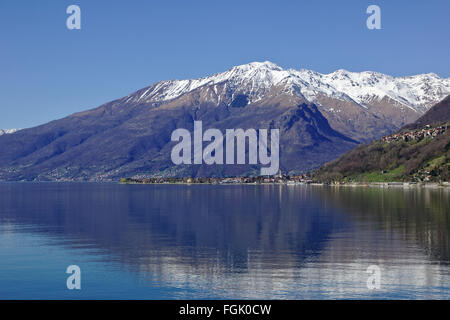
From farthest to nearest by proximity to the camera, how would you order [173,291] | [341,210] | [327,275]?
1. [341,210]
2. [327,275]
3. [173,291]

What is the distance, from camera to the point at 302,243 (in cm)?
8094

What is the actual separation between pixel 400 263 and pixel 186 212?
84.0 metres

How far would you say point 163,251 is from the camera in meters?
74.8

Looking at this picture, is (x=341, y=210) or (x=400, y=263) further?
(x=341, y=210)

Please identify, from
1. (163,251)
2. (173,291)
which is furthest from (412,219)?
(173,291)

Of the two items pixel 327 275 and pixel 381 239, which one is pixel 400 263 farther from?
pixel 381 239

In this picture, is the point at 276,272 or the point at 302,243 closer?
the point at 276,272

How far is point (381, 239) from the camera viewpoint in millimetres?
82750

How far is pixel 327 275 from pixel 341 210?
83.0 metres

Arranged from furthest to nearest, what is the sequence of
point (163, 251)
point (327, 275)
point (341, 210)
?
point (341, 210) < point (163, 251) < point (327, 275)

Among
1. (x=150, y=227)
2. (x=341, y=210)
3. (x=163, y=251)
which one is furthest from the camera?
(x=341, y=210)
